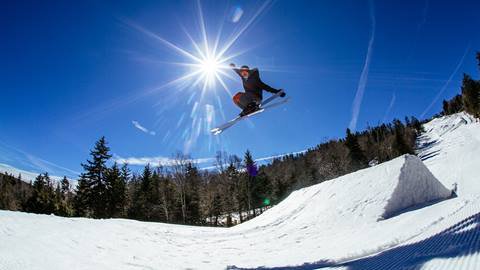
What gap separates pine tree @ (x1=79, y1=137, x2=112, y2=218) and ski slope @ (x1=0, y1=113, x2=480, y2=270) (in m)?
23.6

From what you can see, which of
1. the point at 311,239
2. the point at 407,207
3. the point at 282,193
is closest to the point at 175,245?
the point at 311,239

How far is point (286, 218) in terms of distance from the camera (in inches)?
562

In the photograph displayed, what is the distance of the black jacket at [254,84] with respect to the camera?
9266 millimetres

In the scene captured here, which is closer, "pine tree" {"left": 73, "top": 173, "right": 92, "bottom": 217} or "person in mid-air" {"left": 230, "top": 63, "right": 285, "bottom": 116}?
"person in mid-air" {"left": 230, "top": 63, "right": 285, "bottom": 116}

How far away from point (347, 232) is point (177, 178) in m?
32.7

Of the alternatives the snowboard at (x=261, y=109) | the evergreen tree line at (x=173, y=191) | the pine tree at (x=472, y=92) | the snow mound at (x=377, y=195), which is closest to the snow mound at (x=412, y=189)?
the snow mound at (x=377, y=195)

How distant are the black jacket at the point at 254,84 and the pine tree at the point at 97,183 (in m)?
28.1

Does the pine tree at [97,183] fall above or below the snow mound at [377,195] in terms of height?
above

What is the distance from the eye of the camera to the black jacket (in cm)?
927

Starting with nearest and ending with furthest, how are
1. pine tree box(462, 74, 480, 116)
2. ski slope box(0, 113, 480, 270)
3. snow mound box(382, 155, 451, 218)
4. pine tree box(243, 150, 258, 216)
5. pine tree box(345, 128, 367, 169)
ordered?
ski slope box(0, 113, 480, 270)
snow mound box(382, 155, 451, 218)
pine tree box(243, 150, 258, 216)
pine tree box(345, 128, 367, 169)
pine tree box(462, 74, 480, 116)

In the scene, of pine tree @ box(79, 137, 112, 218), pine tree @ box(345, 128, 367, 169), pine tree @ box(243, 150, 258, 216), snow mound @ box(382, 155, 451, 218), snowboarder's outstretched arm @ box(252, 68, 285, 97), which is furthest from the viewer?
pine tree @ box(345, 128, 367, 169)

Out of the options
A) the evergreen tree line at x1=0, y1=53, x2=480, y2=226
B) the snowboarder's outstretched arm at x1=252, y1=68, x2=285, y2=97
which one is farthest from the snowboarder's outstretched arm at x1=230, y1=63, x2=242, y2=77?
the evergreen tree line at x1=0, y1=53, x2=480, y2=226

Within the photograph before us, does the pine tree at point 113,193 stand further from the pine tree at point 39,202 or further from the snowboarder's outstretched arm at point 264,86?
the snowboarder's outstretched arm at point 264,86

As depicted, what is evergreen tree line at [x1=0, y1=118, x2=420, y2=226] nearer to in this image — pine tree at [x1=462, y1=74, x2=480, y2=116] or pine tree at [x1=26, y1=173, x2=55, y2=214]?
pine tree at [x1=26, y1=173, x2=55, y2=214]
